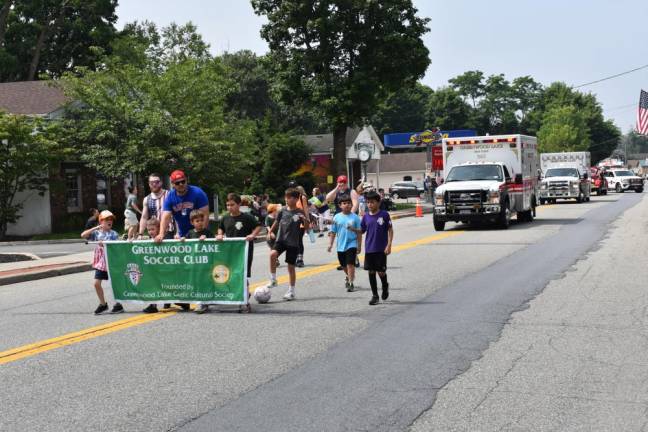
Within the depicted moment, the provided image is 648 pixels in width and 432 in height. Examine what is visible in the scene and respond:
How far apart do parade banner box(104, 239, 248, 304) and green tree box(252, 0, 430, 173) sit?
3662 cm

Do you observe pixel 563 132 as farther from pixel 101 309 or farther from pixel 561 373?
pixel 561 373

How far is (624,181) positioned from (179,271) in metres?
62.0

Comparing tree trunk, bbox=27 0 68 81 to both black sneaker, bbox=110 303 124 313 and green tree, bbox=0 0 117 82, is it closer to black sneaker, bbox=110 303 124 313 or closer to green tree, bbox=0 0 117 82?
green tree, bbox=0 0 117 82

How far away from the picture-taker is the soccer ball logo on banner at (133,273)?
1148 centimetres

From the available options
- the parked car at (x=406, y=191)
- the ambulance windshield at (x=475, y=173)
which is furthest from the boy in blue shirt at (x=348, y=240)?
the parked car at (x=406, y=191)

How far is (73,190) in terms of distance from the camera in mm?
36031

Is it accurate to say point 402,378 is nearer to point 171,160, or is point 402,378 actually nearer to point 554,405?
point 554,405

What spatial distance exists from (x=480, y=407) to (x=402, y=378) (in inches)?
39.9

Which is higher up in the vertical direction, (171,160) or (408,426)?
(171,160)

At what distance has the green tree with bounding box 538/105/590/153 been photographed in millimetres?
114250

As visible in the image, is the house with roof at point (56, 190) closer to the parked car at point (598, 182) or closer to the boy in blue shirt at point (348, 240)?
the boy in blue shirt at point (348, 240)

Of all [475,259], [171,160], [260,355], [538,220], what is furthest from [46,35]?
[260,355]

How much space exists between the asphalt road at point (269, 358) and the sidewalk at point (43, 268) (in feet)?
8.48

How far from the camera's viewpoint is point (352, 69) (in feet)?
161
